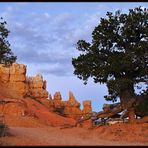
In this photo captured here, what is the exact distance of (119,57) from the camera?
33.1m

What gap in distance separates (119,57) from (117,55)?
0.51 meters

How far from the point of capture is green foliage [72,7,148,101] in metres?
33.0

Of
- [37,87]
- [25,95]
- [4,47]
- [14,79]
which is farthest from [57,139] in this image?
[37,87]

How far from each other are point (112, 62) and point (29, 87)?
1693 inches

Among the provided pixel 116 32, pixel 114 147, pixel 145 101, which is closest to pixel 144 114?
pixel 145 101

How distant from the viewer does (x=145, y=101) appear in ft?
114

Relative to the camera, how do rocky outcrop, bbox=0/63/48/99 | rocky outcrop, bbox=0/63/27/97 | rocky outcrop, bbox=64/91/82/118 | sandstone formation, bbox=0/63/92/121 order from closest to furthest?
sandstone formation, bbox=0/63/92/121 < rocky outcrop, bbox=0/63/48/99 < rocky outcrop, bbox=0/63/27/97 < rocky outcrop, bbox=64/91/82/118

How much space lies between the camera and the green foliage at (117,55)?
3297 cm

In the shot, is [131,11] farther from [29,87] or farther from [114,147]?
[29,87]

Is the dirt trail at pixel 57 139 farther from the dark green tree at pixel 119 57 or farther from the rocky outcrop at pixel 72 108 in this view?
the rocky outcrop at pixel 72 108

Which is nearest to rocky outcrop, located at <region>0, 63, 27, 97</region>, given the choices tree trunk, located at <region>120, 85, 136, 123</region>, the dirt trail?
the dirt trail

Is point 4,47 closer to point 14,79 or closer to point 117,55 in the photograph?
point 117,55

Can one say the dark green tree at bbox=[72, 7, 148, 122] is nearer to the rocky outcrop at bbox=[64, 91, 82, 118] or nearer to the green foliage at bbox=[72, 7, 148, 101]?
the green foliage at bbox=[72, 7, 148, 101]

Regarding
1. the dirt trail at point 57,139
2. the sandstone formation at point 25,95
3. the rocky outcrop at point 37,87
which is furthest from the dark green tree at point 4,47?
the rocky outcrop at point 37,87
